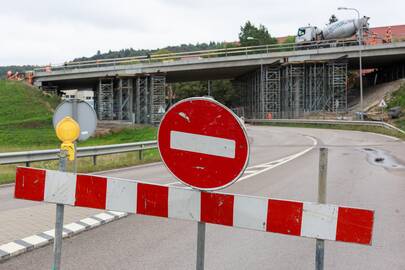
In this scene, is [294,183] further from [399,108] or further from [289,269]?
[399,108]

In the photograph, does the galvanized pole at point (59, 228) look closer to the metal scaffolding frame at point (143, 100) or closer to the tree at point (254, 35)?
the metal scaffolding frame at point (143, 100)

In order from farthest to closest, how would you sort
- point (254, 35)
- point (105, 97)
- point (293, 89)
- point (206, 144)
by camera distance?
point (254, 35) → point (105, 97) → point (293, 89) → point (206, 144)

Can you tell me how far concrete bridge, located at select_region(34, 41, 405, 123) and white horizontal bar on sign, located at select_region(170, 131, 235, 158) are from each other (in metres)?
50.5

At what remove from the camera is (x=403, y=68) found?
55.6 meters

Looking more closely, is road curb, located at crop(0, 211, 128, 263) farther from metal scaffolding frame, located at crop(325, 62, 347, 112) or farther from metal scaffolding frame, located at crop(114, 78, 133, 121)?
metal scaffolding frame, located at crop(114, 78, 133, 121)

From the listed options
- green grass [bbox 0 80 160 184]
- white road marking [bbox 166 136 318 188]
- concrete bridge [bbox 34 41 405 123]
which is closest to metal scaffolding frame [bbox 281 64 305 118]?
concrete bridge [bbox 34 41 405 123]

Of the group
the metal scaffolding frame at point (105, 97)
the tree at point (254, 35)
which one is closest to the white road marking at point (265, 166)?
the metal scaffolding frame at point (105, 97)

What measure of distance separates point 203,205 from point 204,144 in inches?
18.2

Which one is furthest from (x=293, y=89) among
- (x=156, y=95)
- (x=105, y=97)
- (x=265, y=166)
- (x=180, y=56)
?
(x=265, y=166)

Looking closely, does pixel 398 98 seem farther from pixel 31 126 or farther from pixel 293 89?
pixel 31 126

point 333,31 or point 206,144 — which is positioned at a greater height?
point 333,31

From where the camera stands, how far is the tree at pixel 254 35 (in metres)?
99.8

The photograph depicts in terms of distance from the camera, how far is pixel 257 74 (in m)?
60.0

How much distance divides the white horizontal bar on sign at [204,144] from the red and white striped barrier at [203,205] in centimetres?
31
